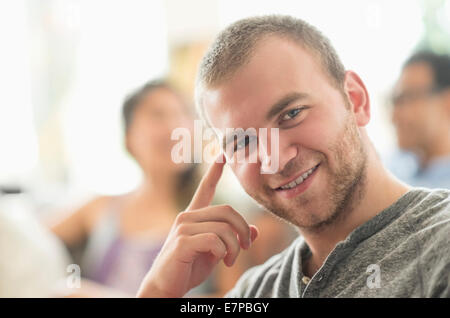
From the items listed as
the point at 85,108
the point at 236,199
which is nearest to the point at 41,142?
the point at 85,108

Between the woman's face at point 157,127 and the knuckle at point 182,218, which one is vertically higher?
the woman's face at point 157,127

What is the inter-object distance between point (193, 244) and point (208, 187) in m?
0.13

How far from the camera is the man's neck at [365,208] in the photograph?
67cm

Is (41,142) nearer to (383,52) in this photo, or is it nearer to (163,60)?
(163,60)

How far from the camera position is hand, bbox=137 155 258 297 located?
0.70 m

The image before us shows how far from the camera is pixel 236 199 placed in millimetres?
956

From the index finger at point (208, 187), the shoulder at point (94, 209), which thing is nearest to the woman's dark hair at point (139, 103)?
the shoulder at point (94, 209)

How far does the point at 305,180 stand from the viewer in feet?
2.20

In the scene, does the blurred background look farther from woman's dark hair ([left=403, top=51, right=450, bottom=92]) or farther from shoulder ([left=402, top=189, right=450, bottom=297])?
shoulder ([left=402, top=189, right=450, bottom=297])

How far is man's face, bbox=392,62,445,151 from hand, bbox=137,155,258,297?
0.70m

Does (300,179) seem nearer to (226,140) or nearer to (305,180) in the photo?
(305,180)

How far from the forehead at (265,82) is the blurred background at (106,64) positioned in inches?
5.1

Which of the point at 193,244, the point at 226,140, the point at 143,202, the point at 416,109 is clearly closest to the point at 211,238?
the point at 193,244

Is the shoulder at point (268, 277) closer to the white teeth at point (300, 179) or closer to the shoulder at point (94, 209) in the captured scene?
the white teeth at point (300, 179)
